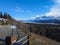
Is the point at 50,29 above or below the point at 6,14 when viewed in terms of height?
below

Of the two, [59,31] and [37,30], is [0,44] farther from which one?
[59,31]

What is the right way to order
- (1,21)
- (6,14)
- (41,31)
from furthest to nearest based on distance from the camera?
(41,31), (6,14), (1,21)

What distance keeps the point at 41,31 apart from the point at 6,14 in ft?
20.6

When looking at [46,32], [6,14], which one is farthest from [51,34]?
[6,14]

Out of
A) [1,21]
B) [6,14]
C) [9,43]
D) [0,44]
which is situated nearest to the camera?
[9,43]

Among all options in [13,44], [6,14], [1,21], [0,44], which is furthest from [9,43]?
[6,14]

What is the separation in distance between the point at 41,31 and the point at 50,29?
216 centimetres

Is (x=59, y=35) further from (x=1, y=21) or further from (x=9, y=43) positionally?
(x=9, y=43)

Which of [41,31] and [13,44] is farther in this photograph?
[41,31]

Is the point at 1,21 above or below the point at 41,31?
above

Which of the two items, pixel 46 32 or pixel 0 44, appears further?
pixel 46 32

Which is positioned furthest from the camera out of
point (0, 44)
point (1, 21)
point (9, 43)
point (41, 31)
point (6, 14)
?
point (41, 31)

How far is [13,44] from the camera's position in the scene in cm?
586

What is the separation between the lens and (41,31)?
84.3 feet
